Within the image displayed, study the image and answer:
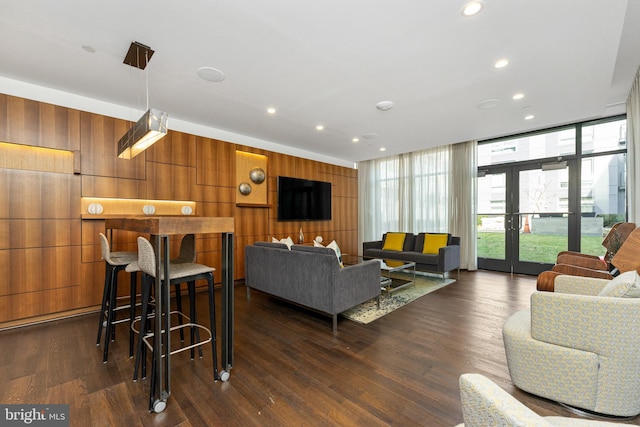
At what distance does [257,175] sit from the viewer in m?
5.21

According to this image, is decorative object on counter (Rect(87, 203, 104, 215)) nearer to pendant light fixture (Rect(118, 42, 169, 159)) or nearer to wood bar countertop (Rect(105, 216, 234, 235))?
pendant light fixture (Rect(118, 42, 169, 159))

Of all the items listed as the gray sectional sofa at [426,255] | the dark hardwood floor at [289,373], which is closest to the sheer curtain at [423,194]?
the gray sectional sofa at [426,255]

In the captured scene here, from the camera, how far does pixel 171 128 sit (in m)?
4.26

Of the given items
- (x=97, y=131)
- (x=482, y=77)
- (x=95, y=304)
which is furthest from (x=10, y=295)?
(x=482, y=77)

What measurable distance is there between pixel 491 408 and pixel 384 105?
3843 millimetres

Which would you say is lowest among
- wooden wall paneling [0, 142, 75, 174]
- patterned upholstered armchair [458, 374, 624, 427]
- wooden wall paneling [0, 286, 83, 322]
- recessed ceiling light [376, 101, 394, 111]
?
wooden wall paneling [0, 286, 83, 322]

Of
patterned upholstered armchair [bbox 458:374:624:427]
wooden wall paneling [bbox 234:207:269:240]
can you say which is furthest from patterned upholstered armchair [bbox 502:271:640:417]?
wooden wall paneling [bbox 234:207:269:240]

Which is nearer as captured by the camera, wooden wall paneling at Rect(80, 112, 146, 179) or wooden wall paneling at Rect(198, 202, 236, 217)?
wooden wall paneling at Rect(80, 112, 146, 179)

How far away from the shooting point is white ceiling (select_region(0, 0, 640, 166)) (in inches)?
81.7

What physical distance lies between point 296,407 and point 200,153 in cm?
398

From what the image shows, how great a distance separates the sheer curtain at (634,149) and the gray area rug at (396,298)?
8.57 feet

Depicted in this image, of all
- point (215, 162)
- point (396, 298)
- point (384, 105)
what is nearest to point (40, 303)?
point (215, 162)

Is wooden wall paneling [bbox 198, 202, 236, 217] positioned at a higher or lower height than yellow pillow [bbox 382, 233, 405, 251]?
higher

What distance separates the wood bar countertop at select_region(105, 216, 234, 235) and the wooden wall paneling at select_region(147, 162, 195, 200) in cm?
220
